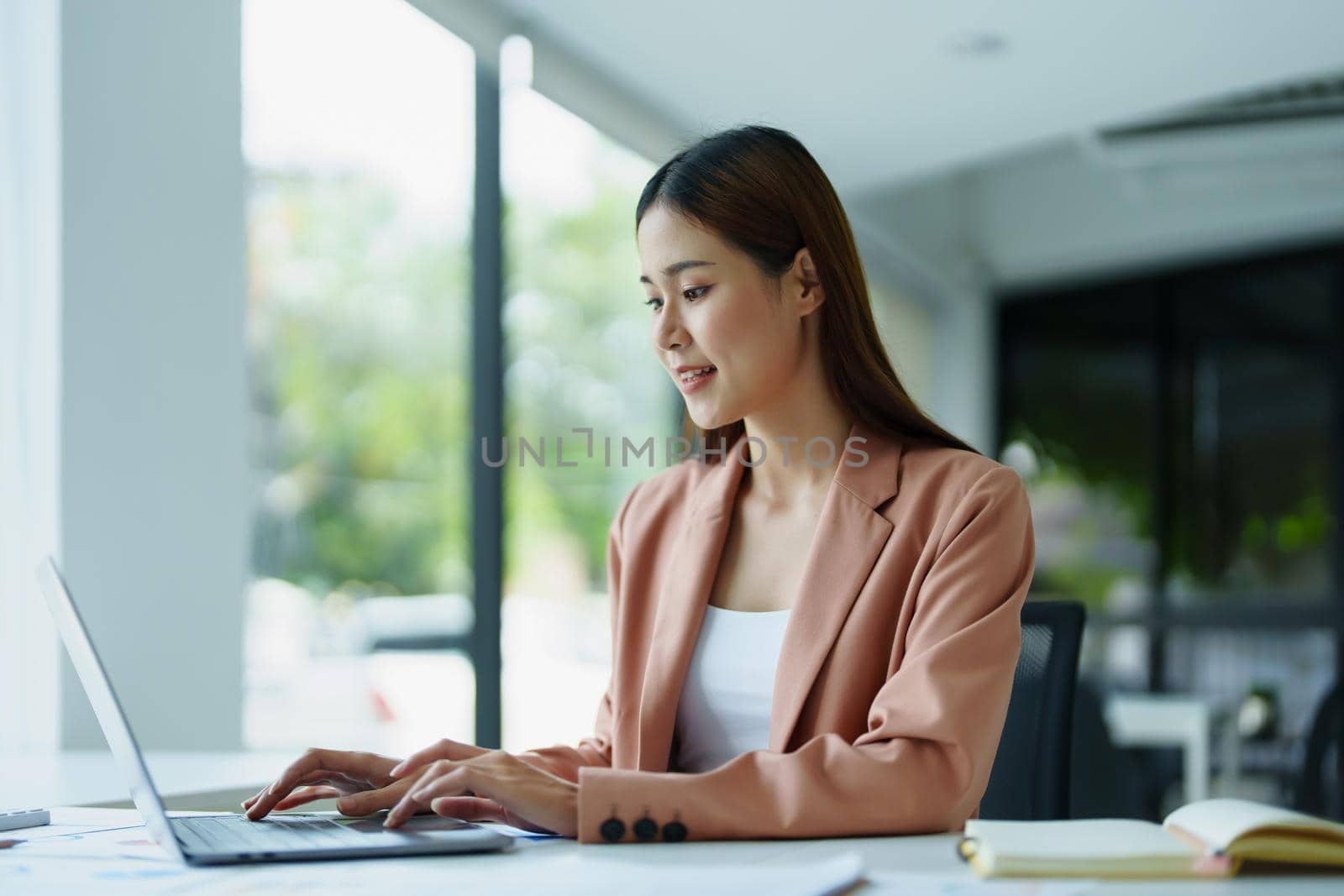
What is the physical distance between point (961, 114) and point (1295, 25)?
105 cm

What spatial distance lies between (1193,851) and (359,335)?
13638mm

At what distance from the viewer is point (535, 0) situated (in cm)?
325

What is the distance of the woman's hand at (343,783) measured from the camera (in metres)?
1.25

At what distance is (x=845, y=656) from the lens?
148 cm

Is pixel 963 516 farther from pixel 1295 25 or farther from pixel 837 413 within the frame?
pixel 1295 25

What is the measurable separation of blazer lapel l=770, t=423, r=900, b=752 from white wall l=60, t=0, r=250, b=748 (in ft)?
3.83

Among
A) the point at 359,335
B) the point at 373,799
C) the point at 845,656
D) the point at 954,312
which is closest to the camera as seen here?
the point at 373,799

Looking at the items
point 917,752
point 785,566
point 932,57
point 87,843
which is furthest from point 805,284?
point 932,57

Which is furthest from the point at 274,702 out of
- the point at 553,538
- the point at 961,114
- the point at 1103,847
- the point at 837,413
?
the point at 1103,847

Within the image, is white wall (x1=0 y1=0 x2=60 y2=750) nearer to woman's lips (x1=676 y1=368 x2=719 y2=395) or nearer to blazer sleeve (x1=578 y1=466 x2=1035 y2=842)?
woman's lips (x1=676 y1=368 x2=719 y2=395)

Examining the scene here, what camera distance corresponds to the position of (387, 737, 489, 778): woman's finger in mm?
1270

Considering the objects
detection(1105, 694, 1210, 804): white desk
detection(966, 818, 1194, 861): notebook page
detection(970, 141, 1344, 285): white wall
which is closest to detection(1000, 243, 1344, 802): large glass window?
detection(970, 141, 1344, 285): white wall

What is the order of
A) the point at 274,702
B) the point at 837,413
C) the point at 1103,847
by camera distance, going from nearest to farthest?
the point at 1103,847
the point at 837,413
the point at 274,702

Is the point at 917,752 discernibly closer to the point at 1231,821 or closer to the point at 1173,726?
the point at 1231,821
